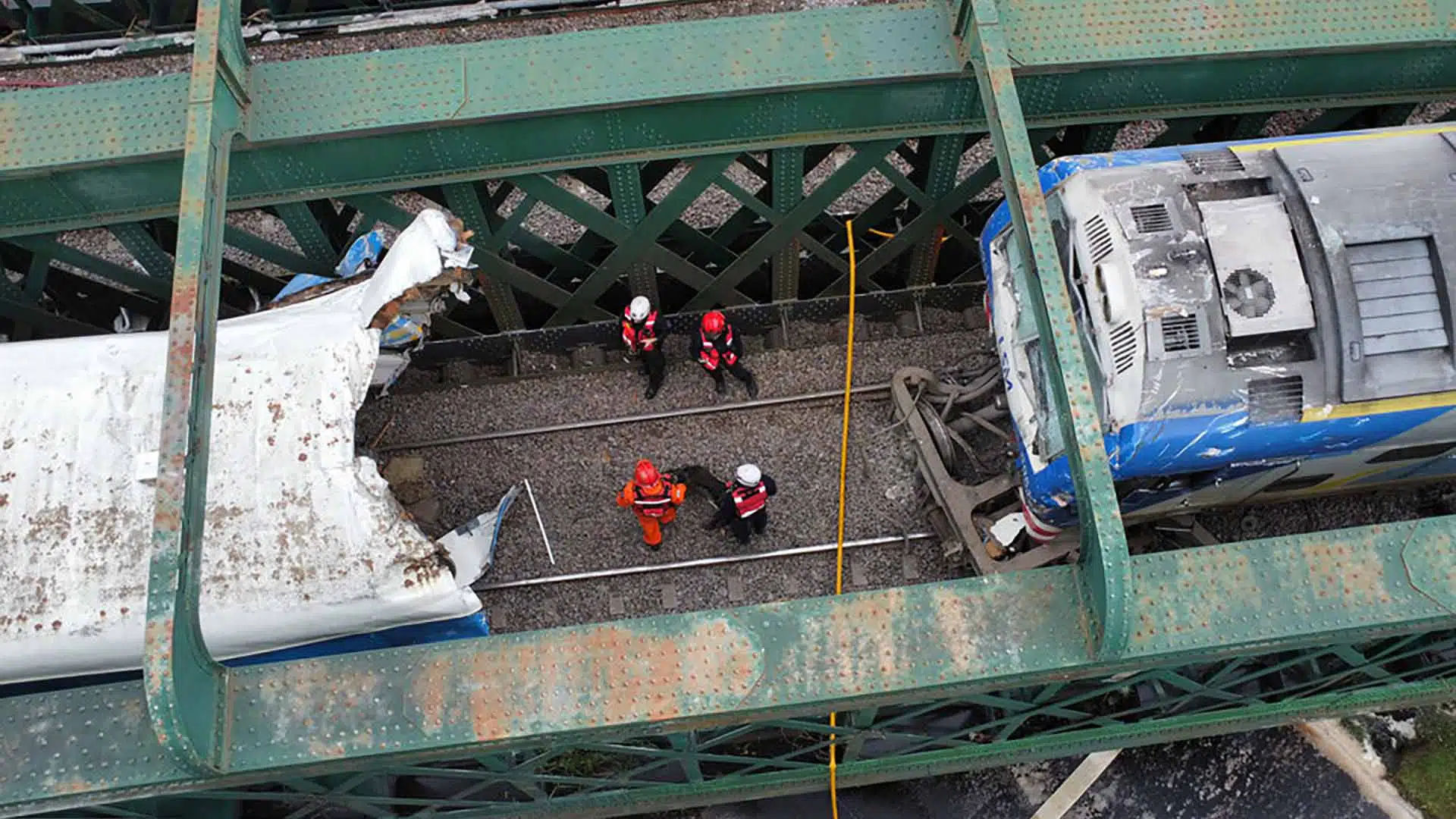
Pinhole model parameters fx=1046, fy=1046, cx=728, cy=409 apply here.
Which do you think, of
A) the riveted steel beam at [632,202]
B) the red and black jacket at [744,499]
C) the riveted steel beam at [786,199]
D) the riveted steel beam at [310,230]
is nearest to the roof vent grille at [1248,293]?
the riveted steel beam at [786,199]

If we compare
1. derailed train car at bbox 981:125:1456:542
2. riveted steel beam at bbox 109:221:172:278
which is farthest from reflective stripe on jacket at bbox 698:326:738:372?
riveted steel beam at bbox 109:221:172:278

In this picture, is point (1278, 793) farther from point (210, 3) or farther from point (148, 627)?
point (210, 3)

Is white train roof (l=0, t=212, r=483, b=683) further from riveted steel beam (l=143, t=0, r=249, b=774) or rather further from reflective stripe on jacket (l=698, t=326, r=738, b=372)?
reflective stripe on jacket (l=698, t=326, r=738, b=372)

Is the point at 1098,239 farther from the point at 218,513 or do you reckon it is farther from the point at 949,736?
the point at 218,513

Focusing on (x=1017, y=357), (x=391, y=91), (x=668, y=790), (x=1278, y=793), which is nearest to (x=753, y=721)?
(x=668, y=790)

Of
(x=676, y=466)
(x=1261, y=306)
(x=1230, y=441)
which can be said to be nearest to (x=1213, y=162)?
(x=1261, y=306)

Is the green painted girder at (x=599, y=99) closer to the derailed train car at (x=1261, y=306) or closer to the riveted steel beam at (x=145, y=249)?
the riveted steel beam at (x=145, y=249)
